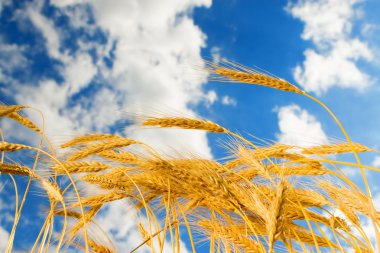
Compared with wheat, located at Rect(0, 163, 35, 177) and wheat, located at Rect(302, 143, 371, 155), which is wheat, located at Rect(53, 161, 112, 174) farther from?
wheat, located at Rect(302, 143, 371, 155)

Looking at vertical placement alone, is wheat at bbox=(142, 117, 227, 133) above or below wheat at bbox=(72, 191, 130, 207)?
above

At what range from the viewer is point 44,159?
2.92m

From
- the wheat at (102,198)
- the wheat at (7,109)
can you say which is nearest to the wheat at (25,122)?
the wheat at (7,109)

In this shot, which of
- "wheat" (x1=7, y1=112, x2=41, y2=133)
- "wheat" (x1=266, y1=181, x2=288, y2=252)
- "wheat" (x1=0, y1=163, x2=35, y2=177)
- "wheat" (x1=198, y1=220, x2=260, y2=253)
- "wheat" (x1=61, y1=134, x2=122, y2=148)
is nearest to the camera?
"wheat" (x1=266, y1=181, x2=288, y2=252)

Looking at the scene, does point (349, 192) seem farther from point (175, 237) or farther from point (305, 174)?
point (175, 237)

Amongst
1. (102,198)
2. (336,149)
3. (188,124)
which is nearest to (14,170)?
(102,198)

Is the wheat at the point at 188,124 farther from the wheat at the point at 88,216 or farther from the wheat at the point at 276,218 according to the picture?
the wheat at the point at 276,218

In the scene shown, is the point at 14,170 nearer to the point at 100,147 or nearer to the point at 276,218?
the point at 100,147

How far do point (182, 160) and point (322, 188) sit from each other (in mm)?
944

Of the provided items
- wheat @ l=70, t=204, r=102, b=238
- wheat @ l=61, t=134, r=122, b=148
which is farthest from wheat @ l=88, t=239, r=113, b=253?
wheat @ l=61, t=134, r=122, b=148

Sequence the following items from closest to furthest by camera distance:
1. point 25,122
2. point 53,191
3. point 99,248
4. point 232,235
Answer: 1. point 232,235
2. point 53,191
3. point 99,248
4. point 25,122

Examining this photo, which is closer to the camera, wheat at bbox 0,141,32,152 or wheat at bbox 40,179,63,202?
wheat at bbox 0,141,32,152

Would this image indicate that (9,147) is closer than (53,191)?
Yes

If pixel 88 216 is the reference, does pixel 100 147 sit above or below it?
above
